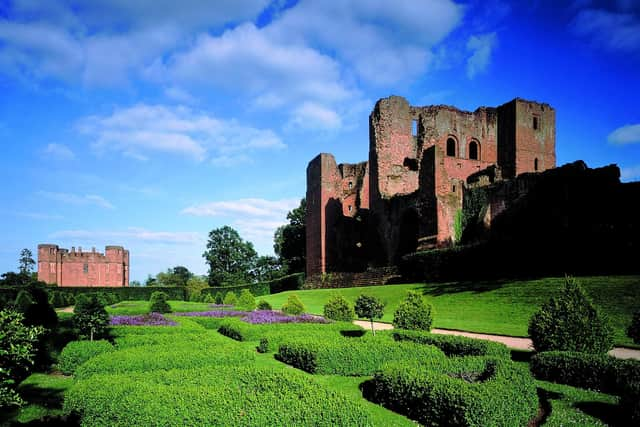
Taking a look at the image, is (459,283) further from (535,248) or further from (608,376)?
(608,376)

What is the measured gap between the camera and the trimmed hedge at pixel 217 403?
466 cm

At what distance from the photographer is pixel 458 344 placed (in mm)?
9805

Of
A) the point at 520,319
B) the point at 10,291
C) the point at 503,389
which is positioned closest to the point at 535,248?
the point at 520,319

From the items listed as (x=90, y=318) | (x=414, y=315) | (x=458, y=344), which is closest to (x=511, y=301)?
(x=414, y=315)

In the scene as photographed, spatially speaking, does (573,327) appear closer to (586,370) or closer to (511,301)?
(586,370)

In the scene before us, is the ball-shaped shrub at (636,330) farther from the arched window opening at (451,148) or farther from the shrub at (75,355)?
the arched window opening at (451,148)

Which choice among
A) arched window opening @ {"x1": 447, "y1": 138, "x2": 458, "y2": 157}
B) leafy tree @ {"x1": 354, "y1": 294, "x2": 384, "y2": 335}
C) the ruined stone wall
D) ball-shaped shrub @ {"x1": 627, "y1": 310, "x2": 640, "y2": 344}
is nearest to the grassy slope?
leafy tree @ {"x1": 354, "y1": 294, "x2": 384, "y2": 335}

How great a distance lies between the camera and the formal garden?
488 centimetres

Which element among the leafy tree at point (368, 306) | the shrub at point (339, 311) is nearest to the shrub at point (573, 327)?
the leafy tree at point (368, 306)

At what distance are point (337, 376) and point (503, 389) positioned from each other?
13.0ft

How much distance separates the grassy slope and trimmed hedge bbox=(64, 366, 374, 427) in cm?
1034

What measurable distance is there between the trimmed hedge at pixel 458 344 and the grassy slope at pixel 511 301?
439cm

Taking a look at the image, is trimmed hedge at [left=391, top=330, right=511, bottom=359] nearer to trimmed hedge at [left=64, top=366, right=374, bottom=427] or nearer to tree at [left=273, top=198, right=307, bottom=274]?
trimmed hedge at [left=64, top=366, right=374, bottom=427]

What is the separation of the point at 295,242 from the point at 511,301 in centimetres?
4282
